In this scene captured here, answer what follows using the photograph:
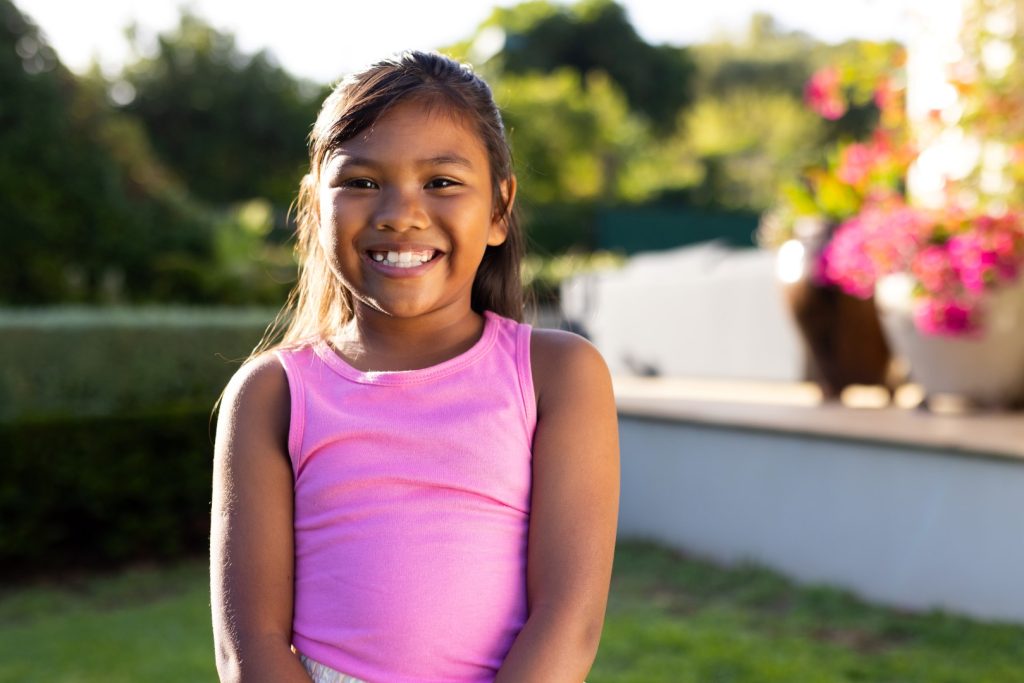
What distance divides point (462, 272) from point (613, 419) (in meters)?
0.26

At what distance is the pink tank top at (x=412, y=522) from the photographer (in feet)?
4.62

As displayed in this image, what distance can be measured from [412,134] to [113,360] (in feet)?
15.0

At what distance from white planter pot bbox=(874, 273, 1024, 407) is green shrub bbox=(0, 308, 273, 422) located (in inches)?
119

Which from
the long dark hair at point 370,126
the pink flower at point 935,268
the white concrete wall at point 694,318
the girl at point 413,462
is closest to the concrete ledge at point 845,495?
the pink flower at point 935,268

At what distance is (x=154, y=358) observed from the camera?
5.79 metres

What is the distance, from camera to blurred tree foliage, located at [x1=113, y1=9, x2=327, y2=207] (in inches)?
1254

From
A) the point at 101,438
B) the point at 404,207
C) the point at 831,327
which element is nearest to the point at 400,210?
the point at 404,207

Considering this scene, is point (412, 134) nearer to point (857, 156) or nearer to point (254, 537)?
point (254, 537)

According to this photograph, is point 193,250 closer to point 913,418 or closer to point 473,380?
point 913,418

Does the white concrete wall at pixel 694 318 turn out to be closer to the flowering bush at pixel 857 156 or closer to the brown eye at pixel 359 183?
the flowering bush at pixel 857 156

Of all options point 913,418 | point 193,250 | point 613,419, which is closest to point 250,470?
point 613,419

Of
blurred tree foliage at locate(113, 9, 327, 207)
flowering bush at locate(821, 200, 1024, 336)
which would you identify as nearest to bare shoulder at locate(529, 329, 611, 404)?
flowering bush at locate(821, 200, 1024, 336)

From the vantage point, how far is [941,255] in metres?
4.66

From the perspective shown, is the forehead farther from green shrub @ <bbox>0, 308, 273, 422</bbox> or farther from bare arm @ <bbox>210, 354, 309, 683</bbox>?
green shrub @ <bbox>0, 308, 273, 422</bbox>
